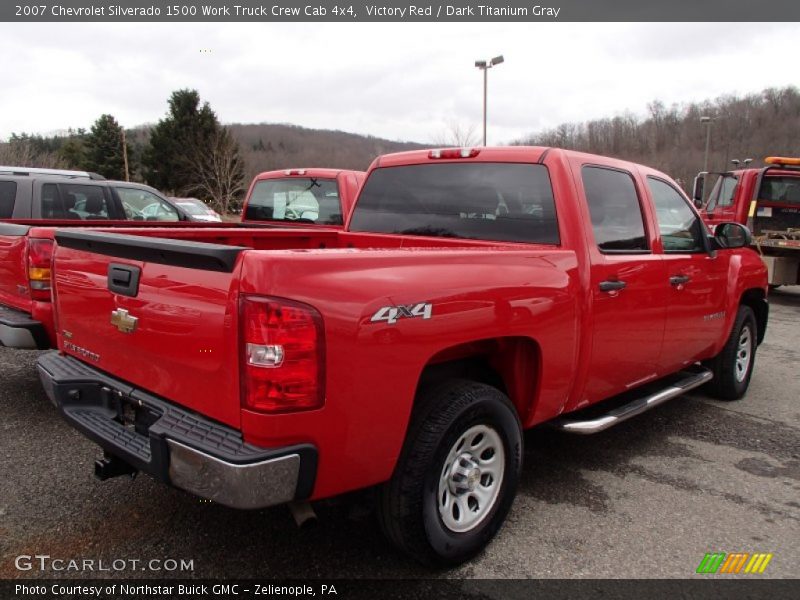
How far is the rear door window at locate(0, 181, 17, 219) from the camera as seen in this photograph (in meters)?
6.88

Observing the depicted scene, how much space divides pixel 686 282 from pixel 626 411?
1150mm

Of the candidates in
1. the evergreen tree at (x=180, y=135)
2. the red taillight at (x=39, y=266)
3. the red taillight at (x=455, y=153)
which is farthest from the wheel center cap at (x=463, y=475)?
the evergreen tree at (x=180, y=135)

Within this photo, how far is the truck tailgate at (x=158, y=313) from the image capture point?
6.99ft

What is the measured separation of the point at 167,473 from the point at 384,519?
879mm

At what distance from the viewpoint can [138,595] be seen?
2518mm

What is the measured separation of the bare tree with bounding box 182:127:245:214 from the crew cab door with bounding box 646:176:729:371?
36.2m

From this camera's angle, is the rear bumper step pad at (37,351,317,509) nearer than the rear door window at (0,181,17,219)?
Yes

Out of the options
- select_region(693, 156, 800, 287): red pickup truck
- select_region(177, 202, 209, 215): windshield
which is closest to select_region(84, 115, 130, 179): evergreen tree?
select_region(177, 202, 209, 215): windshield

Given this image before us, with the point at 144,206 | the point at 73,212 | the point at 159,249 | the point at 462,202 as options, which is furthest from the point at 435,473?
the point at 144,206

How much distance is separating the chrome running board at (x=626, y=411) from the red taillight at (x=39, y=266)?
3.67 meters

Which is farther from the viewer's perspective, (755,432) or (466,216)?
(755,432)

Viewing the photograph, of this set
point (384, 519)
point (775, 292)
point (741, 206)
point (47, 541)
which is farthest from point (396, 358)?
point (775, 292)

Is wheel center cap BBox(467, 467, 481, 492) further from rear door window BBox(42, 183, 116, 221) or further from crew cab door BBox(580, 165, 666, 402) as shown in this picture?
rear door window BBox(42, 183, 116, 221)

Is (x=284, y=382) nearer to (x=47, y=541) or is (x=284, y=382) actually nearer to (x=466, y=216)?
(x=47, y=541)
